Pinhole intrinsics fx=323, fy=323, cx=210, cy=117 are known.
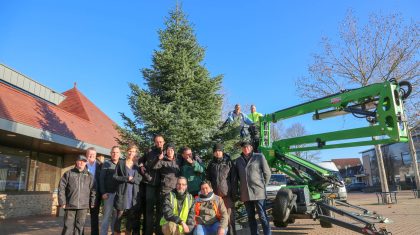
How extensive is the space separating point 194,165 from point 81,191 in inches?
93.5

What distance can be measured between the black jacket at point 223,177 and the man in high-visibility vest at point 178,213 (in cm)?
78

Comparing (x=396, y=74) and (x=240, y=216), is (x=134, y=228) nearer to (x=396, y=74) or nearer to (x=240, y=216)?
(x=240, y=216)

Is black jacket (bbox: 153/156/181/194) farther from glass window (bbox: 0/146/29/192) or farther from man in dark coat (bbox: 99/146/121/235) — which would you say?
glass window (bbox: 0/146/29/192)

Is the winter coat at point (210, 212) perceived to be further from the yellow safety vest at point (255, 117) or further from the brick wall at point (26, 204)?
the brick wall at point (26, 204)

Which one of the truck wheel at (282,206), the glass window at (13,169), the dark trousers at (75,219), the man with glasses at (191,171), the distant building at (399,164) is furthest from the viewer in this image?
the distant building at (399,164)

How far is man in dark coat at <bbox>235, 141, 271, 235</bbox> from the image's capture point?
6.50 m

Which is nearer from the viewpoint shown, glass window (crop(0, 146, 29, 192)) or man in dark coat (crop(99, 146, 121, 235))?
man in dark coat (crop(99, 146, 121, 235))

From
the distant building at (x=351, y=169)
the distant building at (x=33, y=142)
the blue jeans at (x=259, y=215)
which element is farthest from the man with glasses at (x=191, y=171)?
the distant building at (x=351, y=169)

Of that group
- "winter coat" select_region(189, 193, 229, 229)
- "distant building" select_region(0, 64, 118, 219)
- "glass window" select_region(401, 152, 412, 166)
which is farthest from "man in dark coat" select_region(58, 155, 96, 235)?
"glass window" select_region(401, 152, 412, 166)

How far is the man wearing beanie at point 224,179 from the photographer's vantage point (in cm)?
665

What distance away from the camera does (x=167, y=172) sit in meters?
6.79

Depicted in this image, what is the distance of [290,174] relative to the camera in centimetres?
884

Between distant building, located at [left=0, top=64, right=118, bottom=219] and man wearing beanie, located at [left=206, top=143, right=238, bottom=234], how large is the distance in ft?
25.0

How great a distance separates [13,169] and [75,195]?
9464mm
